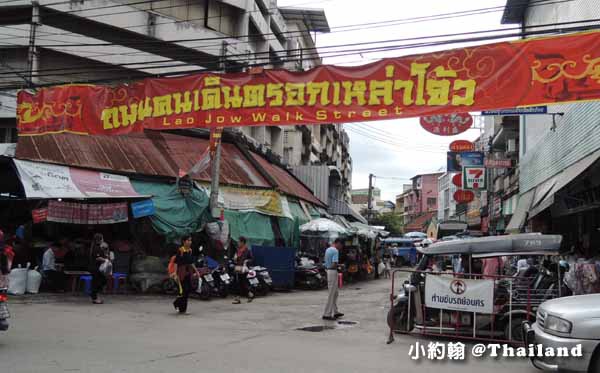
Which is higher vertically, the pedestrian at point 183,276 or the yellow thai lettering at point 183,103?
the yellow thai lettering at point 183,103

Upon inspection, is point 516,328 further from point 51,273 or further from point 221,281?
point 51,273

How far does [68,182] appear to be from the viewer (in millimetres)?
15523

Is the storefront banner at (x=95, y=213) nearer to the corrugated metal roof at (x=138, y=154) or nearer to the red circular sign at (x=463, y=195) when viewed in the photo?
the corrugated metal roof at (x=138, y=154)

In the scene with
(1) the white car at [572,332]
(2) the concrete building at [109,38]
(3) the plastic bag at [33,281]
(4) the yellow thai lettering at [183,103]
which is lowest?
(3) the plastic bag at [33,281]

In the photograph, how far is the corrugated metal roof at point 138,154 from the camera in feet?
56.1

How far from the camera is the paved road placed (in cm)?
729

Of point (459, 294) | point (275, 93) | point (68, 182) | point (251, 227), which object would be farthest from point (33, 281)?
point (459, 294)

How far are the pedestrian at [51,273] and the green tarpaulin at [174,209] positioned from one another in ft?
9.75

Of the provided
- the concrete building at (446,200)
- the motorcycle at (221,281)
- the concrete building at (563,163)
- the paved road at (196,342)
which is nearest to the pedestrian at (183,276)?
the paved road at (196,342)

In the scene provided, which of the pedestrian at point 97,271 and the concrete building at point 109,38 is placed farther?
the concrete building at point 109,38

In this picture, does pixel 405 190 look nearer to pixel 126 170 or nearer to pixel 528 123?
pixel 528 123

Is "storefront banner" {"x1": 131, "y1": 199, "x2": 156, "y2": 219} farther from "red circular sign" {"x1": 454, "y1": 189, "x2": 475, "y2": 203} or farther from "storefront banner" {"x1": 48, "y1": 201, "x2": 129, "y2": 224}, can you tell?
"red circular sign" {"x1": 454, "y1": 189, "x2": 475, "y2": 203}

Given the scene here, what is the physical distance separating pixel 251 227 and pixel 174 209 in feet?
12.3

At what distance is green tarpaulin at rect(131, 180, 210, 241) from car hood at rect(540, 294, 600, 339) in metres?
12.5
